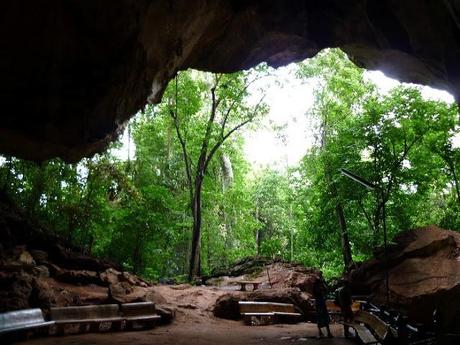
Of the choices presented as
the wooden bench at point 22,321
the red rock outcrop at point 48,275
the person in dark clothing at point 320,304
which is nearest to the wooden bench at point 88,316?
the wooden bench at point 22,321

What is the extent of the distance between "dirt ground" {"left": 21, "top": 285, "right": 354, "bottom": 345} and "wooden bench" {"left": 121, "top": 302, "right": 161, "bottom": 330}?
13.1 inches

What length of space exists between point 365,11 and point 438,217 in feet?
56.7

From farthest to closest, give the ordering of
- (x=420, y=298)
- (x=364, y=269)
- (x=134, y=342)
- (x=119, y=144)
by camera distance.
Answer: (x=119, y=144) < (x=364, y=269) < (x=420, y=298) < (x=134, y=342)

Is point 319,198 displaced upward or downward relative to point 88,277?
upward

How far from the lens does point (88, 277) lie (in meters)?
13.2

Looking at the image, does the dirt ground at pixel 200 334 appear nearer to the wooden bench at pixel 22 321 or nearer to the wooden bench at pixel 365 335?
the wooden bench at pixel 22 321

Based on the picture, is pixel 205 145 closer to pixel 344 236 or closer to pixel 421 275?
pixel 344 236

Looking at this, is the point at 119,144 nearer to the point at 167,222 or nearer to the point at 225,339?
the point at 167,222

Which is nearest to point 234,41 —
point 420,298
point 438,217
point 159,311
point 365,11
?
point 365,11

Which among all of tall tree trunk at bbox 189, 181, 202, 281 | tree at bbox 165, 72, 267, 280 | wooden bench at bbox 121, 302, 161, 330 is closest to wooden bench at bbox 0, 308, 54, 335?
wooden bench at bbox 121, 302, 161, 330

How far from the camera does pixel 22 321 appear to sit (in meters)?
7.28

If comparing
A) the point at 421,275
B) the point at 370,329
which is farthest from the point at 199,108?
the point at 370,329

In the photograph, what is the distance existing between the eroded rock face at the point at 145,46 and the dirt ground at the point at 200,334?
520 cm

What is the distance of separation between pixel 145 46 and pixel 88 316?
702 cm
